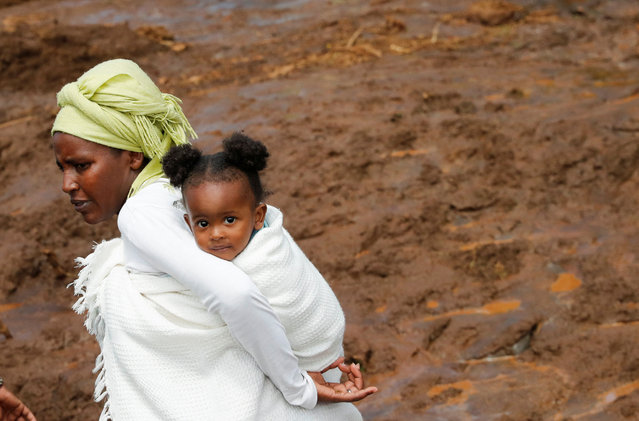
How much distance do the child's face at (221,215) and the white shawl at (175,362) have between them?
149mm

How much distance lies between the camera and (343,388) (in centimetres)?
224

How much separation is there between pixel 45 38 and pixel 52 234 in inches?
134

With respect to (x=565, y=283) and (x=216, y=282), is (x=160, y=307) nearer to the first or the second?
(x=216, y=282)

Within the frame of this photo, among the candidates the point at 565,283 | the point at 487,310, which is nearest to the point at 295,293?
the point at 487,310

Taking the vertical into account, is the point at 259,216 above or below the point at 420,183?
above

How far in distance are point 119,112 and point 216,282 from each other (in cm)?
71

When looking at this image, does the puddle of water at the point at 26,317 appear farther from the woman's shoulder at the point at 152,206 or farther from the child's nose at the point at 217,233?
the child's nose at the point at 217,233

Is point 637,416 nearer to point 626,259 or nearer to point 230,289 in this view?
point 626,259

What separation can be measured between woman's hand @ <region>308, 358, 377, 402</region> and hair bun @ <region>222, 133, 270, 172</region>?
2.06 ft

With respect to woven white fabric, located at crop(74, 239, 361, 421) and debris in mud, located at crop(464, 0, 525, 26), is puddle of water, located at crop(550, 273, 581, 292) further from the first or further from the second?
debris in mud, located at crop(464, 0, 525, 26)

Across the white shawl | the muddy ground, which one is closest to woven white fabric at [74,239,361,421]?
the white shawl

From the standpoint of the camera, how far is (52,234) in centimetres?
523

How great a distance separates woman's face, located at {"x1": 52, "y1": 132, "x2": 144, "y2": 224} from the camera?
2.35 meters

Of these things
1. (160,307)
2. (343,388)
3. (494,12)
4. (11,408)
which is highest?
(160,307)
